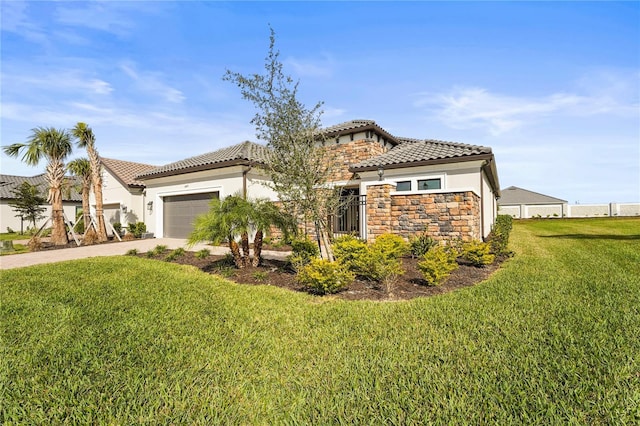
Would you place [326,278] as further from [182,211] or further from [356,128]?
Result: [182,211]

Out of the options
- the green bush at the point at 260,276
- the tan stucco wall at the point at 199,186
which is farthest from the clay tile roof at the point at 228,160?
the green bush at the point at 260,276

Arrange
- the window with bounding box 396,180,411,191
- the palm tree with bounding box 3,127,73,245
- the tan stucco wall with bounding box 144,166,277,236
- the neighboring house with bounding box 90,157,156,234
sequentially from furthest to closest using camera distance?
the neighboring house with bounding box 90,157,156,234 → the palm tree with bounding box 3,127,73,245 → the tan stucco wall with bounding box 144,166,277,236 → the window with bounding box 396,180,411,191

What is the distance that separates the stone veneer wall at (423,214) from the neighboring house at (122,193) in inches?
621

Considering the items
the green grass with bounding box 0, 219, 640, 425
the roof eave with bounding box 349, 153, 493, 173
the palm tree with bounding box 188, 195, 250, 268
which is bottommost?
the green grass with bounding box 0, 219, 640, 425

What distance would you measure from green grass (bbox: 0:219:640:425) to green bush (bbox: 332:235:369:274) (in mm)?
1786

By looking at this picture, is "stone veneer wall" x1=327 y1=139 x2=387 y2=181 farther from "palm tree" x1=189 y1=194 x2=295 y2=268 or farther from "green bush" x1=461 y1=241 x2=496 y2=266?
"green bush" x1=461 y1=241 x2=496 y2=266

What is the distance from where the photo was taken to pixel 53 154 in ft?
51.6

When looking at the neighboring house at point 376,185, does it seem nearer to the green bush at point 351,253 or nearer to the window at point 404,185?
the window at point 404,185

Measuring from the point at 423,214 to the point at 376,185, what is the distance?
6.17 ft

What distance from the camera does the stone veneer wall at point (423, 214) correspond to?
395 inches

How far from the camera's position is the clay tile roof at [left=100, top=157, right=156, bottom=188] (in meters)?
20.8

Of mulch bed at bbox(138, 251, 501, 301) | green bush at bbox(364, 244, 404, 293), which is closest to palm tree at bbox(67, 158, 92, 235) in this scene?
mulch bed at bbox(138, 251, 501, 301)

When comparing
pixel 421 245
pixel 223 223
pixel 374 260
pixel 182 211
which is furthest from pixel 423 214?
pixel 182 211

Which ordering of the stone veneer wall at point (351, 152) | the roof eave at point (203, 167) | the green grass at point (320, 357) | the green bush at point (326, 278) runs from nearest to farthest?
the green grass at point (320, 357) < the green bush at point (326, 278) < the roof eave at point (203, 167) < the stone veneer wall at point (351, 152)
